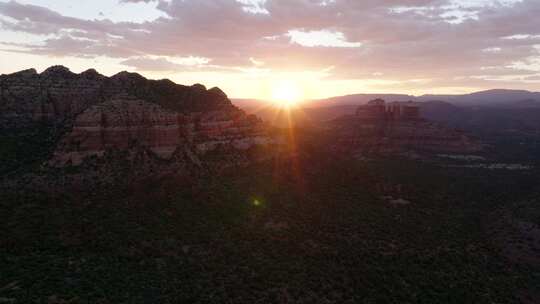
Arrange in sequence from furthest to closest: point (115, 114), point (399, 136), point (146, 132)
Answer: point (399, 136) < point (146, 132) < point (115, 114)

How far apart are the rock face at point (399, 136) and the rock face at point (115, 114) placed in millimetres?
69276

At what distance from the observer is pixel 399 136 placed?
469 ft

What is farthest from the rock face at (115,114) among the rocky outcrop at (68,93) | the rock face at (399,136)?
the rock face at (399,136)

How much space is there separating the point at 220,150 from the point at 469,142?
336 feet

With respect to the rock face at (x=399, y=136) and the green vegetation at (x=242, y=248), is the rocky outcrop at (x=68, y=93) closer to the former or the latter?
the green vegetation at (x=242, y=248)

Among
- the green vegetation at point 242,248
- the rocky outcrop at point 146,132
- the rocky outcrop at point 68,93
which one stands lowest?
the green vegetation at point 242,248

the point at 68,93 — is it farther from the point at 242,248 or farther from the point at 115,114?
the point at 242,248

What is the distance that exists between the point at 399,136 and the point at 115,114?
99.6 m

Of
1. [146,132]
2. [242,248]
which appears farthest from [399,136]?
[242,248]

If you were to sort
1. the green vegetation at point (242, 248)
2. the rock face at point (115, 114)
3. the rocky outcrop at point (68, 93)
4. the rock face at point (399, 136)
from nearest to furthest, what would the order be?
the green vegetation at point (242, 248) < the rock face at point (115, 114) < the rocky outcrop at point (68, 93) < the rock face at point (399, 136)

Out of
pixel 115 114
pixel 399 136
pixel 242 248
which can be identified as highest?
pixel 115 114

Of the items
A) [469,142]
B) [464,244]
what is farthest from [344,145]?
[464,244]

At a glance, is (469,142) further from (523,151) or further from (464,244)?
(464,244)

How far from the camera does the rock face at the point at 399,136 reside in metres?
140
